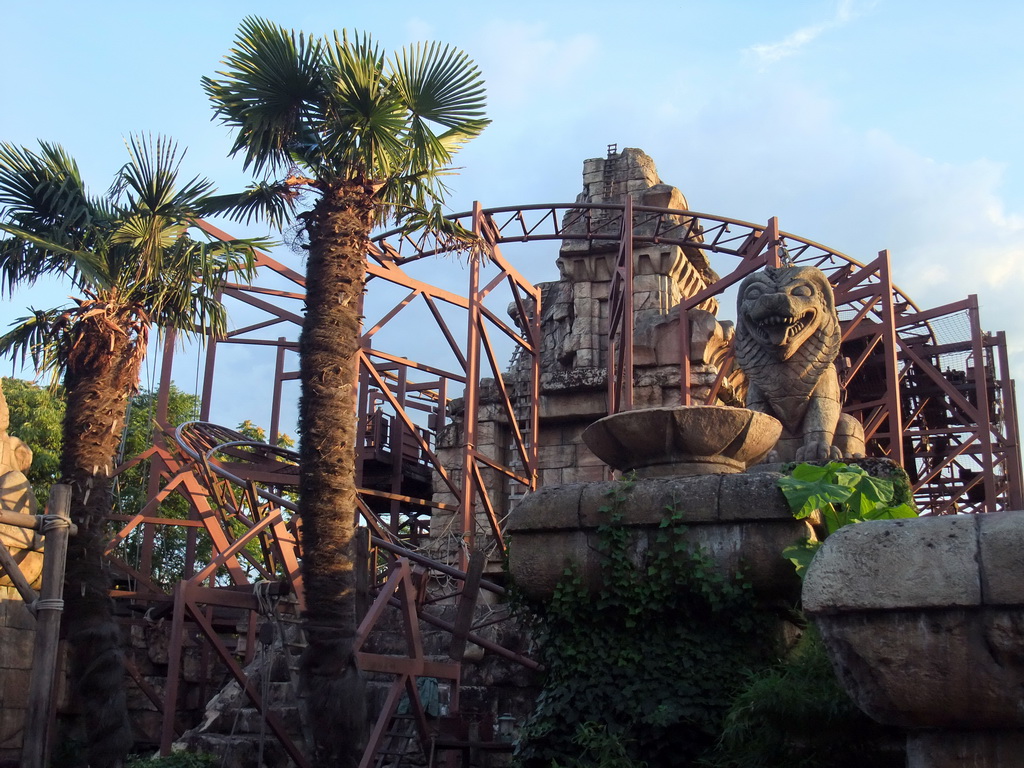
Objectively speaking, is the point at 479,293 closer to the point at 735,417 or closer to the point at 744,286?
the point at 744,286

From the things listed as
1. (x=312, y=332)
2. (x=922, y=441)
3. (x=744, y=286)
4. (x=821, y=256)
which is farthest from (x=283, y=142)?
(x=922, y=441)

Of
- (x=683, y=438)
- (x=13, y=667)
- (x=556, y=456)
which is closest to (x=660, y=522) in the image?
(x=683, y=438)

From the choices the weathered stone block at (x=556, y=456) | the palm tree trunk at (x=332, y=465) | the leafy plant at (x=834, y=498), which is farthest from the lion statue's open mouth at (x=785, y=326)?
the weathered stone block at (x=556, y=456)

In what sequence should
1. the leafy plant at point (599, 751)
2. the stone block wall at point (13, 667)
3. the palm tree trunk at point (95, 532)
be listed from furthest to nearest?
the stone block wall at point (13, 667) → the palm tree trunk at point (95, 532) → the leafy plant at point (599, 751)

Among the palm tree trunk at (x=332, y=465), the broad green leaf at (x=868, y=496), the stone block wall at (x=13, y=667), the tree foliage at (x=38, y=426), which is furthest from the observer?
the tree foliage at (x=38, y=426)

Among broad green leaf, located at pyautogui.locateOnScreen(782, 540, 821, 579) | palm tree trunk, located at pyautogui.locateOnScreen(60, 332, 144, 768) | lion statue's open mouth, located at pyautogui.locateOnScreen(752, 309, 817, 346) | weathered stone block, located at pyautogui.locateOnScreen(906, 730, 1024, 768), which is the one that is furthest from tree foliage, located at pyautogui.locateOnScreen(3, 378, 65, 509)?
weathered stone block, located at pyautogui.locateOnScreen(906, 730, 1024, 768)

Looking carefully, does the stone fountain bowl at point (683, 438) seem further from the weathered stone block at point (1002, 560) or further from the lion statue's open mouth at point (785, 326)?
the weathered stone block at point (1002, 560)

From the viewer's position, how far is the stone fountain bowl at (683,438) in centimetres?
756

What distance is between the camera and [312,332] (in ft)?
30.9

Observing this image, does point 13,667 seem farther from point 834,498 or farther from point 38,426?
point 38,426

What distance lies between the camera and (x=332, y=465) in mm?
8984

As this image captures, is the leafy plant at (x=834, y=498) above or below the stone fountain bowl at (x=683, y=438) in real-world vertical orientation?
below

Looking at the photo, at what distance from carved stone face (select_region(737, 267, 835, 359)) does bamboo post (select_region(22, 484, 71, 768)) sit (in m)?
5.56

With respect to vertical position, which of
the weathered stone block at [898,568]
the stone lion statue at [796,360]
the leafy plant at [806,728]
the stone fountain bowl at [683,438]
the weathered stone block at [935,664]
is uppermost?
the stone lion statue at [796,360]
